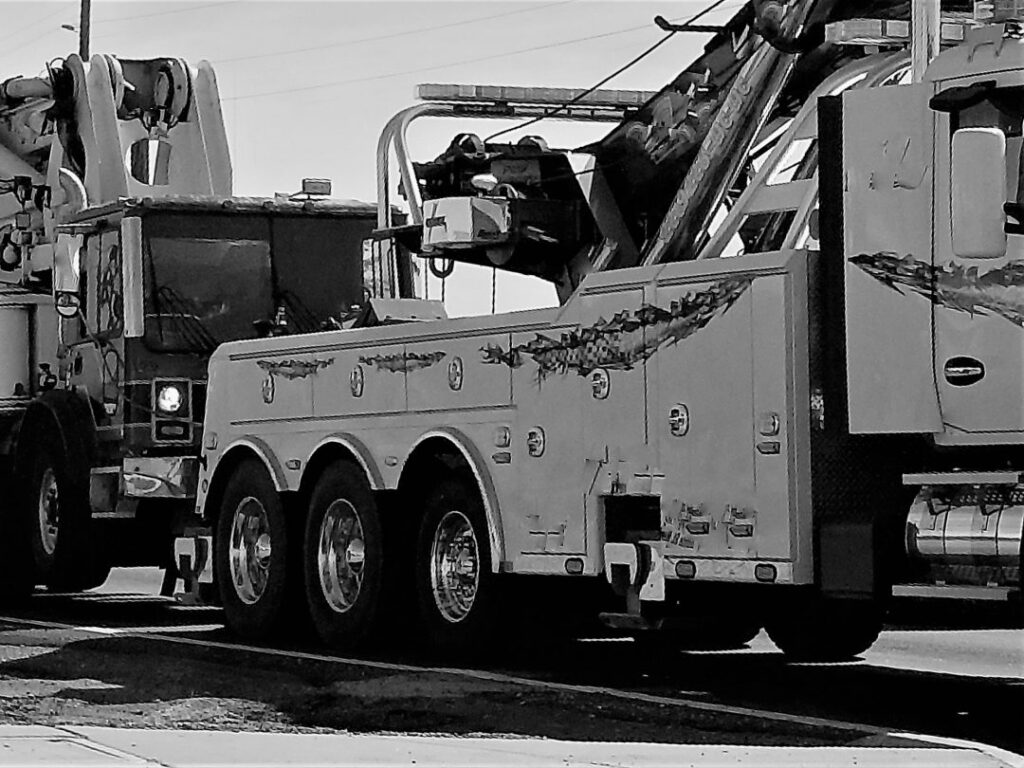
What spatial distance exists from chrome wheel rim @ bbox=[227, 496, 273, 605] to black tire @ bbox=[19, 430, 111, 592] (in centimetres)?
225

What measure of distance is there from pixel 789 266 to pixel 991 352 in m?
1.16

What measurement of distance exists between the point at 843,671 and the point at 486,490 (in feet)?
7.76

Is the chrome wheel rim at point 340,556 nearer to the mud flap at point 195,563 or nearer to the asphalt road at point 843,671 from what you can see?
the asphalt road at point 843,671

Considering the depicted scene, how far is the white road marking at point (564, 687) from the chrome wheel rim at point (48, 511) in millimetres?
992

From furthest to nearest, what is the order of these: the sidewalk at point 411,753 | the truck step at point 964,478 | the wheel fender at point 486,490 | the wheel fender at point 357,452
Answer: the wheel fender at point 357,452, the wheel fender at point 486,490, the truck step at point 964,478, the sidewalk at point 411,753

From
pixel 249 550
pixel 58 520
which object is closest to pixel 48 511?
pixel 58 520

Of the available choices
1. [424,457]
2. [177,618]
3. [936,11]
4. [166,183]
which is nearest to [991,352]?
[936,11]

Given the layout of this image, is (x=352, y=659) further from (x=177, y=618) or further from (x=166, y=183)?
(x=166, y=183)

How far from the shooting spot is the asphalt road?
36.3 ft

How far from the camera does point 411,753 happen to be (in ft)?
30.4

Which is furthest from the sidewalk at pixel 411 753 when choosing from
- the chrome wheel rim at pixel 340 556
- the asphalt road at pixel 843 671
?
the chrome wheel rim at pixel 340 556

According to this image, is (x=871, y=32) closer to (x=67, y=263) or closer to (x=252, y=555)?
(x=252, y=555)

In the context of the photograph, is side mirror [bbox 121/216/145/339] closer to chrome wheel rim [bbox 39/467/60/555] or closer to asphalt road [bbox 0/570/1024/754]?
chrome wheel rim [bbox 39/467/60/555]

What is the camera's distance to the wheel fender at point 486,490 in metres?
12.8
